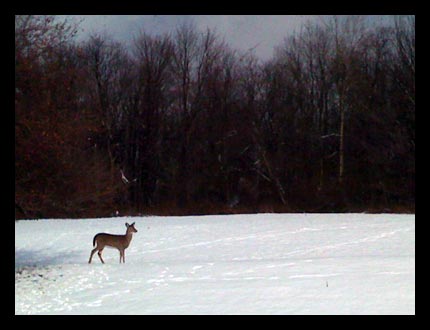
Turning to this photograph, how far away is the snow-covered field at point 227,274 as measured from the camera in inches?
380

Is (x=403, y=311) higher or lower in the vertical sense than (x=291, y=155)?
lower

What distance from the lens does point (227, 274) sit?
12.7 meters

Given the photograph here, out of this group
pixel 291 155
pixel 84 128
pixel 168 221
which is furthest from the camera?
pixel 291 155

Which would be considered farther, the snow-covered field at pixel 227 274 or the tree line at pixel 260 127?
the tree line at pixel 260 127

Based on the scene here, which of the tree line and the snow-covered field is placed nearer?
the snow-covered field

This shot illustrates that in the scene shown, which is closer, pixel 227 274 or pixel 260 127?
pixel 227 274

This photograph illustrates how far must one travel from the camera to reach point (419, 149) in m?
12.2

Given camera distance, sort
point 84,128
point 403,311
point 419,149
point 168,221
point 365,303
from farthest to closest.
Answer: point 168,221 → point 84,128 → point 419,149 → point 365,303 → point 403,311

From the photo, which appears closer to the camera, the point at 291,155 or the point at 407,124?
the point at 407,124

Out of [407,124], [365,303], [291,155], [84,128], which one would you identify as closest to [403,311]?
[365,303]

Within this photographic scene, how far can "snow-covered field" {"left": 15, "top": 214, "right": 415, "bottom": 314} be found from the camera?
31.6 ft

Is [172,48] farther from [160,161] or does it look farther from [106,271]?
[106,271]

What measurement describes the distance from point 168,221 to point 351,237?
358 inches

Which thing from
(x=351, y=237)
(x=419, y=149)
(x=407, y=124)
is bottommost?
(x=351, y=237)
